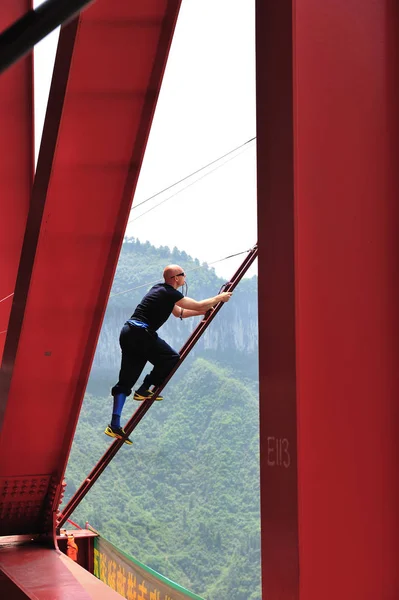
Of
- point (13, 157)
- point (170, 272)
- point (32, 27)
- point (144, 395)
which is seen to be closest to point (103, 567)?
point (144, 395)

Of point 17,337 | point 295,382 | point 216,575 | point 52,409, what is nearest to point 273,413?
point 295,382

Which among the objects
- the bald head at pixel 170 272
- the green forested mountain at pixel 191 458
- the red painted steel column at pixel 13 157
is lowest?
the green forested mountain at pixel 191 458

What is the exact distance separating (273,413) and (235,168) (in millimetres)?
44002

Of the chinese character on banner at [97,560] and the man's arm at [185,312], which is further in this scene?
the chinese character on banner at [97,560]

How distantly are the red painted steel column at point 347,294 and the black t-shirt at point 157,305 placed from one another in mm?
3948

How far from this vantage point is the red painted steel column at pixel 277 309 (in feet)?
6.02

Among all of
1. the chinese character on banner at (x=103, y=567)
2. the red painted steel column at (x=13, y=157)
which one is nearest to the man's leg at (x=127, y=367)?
the red painted steel column at (x=13, y=157)

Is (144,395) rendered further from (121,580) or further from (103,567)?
(103,567)

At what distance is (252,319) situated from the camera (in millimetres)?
46000

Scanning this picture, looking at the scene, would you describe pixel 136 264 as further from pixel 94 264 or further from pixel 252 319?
pixel 94 264

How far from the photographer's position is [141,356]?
6.10 meters

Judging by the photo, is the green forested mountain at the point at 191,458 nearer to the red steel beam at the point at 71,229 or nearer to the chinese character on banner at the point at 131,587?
the chinese character on banner at the point at 131,587

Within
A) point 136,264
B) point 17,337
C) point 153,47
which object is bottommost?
point 17,337

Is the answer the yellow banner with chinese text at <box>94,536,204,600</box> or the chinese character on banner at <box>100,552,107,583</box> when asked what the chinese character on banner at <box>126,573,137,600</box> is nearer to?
the yellow banner with chinese text at <box>94,536,204,600</box>
